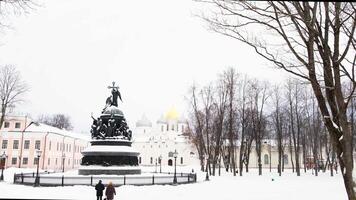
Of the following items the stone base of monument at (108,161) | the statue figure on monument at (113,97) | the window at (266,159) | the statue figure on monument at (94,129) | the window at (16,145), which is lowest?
the window at (266,159)

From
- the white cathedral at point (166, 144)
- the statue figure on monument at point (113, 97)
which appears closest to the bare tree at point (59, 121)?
the white cathedral at point (166, 144)

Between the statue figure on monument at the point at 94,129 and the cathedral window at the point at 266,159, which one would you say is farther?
the cathedral window at the point at 266,159

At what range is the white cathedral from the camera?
98062 mm

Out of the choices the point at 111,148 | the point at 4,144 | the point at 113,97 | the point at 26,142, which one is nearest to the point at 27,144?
the point at 26,142

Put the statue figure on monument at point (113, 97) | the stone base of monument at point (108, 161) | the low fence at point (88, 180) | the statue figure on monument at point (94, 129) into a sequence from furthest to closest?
the statue figure on monument at point (113, 97)
the statue figure on monument at point (94, 129)
the stone base of monument at point (108, 161)
the low fence at point (88, 180)

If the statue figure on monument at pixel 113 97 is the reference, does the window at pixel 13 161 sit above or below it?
below

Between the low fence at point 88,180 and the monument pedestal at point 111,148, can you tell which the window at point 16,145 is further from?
the low fence at point 88,180

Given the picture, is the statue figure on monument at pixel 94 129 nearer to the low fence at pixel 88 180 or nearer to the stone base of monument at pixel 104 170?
the stone base of monument at pixel 104 170

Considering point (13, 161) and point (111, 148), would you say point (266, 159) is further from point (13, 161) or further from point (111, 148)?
point (111, 148)

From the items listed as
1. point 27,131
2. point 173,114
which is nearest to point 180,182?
point 27,131

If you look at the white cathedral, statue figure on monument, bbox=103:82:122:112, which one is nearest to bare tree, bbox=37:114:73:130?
the white cathedral

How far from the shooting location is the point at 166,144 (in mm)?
100500

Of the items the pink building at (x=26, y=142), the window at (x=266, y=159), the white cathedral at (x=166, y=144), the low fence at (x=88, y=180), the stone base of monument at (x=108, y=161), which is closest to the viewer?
the low fence at (x=88, y=180)

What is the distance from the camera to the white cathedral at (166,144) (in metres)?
98.1
